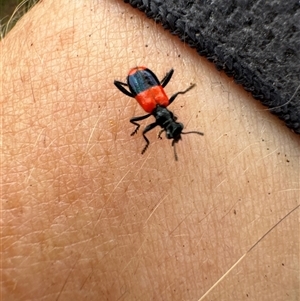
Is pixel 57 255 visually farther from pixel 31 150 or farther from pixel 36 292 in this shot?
pixel 31 150

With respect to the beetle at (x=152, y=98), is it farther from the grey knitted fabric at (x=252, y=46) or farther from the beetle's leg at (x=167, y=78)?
the grey knitted fabric at (x=252, y=46)

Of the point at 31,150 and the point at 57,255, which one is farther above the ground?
the point at 31,150

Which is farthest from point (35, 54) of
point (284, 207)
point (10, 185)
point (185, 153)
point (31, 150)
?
point (284, 207)

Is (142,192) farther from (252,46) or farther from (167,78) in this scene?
(252,46)

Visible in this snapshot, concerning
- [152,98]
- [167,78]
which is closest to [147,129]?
[152,98]

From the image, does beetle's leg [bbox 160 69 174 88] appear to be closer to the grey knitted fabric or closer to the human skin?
the human skin

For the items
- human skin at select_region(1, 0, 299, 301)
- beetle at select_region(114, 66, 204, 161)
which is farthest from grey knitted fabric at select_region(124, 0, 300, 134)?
beetle at select_region(114, 66, 204, 161)
